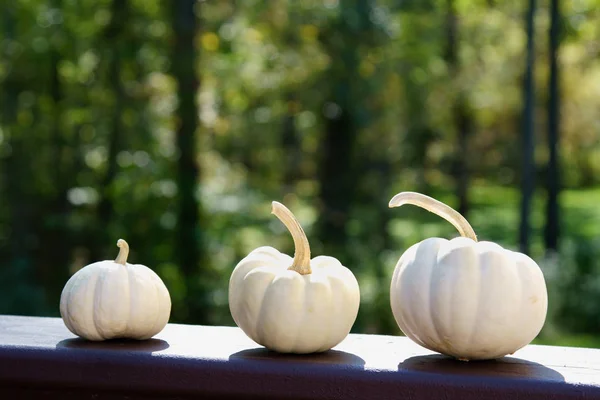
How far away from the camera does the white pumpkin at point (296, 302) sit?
1426mm

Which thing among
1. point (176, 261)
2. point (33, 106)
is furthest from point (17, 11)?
point (176, 261)

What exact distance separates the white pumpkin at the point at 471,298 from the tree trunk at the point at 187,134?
294 inches

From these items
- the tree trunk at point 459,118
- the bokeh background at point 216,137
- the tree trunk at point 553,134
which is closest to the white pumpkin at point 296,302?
the bokeh background at point 216,137

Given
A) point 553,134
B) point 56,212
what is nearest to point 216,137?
point 56,212

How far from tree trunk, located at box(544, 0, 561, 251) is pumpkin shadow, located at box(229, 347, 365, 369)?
30.0ft

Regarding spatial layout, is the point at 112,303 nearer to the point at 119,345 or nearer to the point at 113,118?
the point at 119,345

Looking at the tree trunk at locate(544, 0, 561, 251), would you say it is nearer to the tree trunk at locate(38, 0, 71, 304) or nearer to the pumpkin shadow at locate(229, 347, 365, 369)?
the tree trunk at locate(38, 0, 71, 304)

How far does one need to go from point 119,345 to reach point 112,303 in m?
0.07

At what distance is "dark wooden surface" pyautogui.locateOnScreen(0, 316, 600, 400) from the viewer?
4.22 ft

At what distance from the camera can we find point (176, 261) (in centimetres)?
895

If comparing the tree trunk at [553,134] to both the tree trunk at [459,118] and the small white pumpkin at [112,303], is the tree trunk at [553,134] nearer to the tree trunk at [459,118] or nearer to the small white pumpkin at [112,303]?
the tree trunk at [459,118]

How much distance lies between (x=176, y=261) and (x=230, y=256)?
697 millimetres

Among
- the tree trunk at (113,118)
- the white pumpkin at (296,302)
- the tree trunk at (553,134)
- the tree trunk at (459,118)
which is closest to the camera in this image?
the white pumpkin at (296,302)

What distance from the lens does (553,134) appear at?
1028cm
